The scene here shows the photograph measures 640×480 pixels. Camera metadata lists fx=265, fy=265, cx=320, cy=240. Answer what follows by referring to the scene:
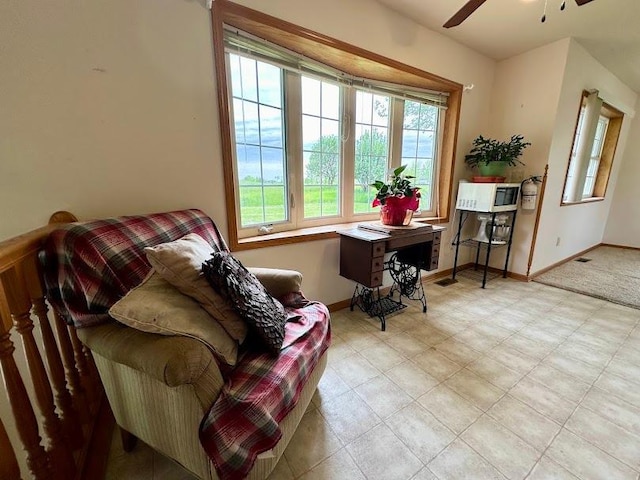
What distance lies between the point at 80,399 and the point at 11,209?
859 millimetres

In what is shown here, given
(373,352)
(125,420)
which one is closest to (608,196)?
(373,352)

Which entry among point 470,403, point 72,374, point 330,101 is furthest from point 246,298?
point 330,101

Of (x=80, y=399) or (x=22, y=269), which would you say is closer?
(x=22, y=269)

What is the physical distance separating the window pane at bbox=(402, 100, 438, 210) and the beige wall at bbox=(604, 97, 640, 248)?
3978mm

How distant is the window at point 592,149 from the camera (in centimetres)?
309

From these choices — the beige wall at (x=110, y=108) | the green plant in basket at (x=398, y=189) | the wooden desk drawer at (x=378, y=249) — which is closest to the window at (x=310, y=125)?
the beige wall at (x=110, y=108)

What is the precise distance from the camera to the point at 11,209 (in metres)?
1.14

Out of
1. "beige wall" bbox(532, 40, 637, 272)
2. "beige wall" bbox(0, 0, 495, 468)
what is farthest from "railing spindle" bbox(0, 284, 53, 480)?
"beige wall" bbox(532, 40, 637, 272)

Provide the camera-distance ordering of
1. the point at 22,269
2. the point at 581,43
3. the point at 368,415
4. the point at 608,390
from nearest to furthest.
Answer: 1. the point at 22,269
2. the point at 368,415
3. the point at 608,390
4. the point at 581,43

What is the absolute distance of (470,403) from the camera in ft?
4.50

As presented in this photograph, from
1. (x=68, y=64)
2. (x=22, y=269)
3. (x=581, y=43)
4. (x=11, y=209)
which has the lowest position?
(x=22, y=269)

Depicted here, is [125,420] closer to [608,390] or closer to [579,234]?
[608,390]

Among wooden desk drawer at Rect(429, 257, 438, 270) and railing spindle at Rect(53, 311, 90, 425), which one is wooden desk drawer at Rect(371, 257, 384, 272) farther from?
railing spindle at Rect(53, 311, 90, 425)

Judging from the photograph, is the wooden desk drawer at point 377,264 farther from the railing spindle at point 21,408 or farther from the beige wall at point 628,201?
the beige wall at point 628,201
